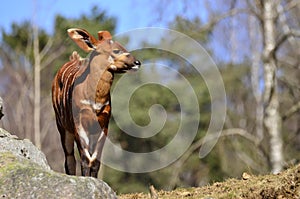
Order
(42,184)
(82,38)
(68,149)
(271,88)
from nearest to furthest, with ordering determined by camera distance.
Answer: (42,184)
(82,38)
(68,149)
(271,88)

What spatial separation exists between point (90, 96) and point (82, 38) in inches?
24.0

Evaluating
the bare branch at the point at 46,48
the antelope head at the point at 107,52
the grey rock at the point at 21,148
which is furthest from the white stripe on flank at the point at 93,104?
the bare branch at the point at 46,48

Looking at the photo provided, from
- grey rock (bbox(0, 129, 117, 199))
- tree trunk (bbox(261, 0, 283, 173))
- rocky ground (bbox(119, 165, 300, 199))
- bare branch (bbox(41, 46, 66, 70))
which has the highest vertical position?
bare branch (bbox(41, 46, 66, 70))

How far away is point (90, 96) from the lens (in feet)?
21.0

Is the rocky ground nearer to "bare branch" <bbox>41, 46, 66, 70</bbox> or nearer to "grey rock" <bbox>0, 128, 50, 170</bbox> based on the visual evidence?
"grey rock" <bbox>0, 128, 50, 170</bbox>

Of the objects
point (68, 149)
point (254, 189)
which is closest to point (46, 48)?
point (68, 149)

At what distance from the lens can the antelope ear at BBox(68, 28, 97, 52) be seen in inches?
255

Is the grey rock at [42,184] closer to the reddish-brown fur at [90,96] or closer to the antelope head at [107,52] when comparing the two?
the reddish-brown fur at [90,96]

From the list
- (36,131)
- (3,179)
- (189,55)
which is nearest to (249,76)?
(189,55)

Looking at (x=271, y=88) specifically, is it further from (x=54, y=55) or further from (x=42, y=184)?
(x=54, y=55)

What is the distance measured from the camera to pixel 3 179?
4621 mm

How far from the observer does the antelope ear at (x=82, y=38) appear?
6.47 meters

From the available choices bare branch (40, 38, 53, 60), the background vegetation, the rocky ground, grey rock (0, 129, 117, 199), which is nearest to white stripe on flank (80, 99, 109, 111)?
the rocky ground

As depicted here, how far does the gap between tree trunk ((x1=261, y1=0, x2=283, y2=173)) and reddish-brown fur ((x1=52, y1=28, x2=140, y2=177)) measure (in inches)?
318
